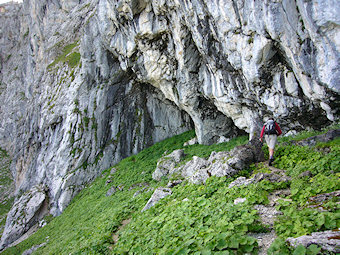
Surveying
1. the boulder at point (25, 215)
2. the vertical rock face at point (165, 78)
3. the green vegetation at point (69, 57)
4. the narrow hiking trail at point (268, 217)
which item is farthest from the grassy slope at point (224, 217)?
the green vegetation at point (69, 57)

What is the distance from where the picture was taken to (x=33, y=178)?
2355cm

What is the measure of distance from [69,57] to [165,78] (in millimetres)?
14202

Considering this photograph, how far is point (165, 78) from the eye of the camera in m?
18.0

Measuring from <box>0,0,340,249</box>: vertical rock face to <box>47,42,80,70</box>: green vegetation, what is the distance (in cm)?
17

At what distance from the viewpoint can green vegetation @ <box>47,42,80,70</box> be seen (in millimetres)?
24188

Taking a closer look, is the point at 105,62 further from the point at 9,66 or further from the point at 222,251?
the point at 9,66

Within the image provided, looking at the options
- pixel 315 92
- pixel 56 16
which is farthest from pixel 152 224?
pixel 56 16

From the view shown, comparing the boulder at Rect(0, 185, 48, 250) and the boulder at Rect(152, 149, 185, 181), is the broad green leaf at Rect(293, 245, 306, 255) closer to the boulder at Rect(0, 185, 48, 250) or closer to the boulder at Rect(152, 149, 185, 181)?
the boulder at Rect(152, 149, 185, 181)

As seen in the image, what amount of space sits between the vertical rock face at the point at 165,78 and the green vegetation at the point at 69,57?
173 millimetres

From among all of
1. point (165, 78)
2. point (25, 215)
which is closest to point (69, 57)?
point (165, 78)

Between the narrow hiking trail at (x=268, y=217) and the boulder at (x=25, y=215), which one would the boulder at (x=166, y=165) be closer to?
the narrow hiking trail at (x=268, y=217)

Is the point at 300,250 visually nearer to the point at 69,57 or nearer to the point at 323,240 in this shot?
the point at 323,240

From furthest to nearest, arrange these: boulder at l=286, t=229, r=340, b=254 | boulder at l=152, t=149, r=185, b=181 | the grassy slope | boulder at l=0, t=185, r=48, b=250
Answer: boulder at l=0, t=185, r=48, b=250 → boulder at l=152, t=149, r=185, b=181 → the grassy slope → boulder at l=286, t=229, r=340, b=254

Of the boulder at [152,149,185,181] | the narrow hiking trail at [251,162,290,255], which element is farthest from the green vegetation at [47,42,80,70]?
the narrow hiking trail at [251,162,290,255]
